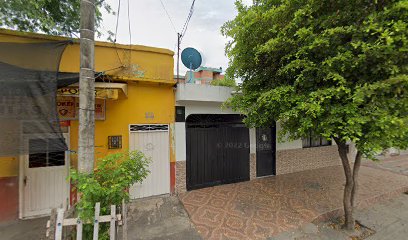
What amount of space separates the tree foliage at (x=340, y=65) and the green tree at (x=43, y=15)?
12.5ft

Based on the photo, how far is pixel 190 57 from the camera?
6.05 meters

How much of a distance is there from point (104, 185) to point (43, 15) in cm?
393

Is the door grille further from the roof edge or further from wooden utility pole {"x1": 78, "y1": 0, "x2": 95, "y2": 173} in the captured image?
wooden utility pole {"x1": 78, "y1": 0, "x2": 95, "y2": 173}

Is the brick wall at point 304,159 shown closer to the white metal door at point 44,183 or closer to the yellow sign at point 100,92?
the yellow sign at point 100,92

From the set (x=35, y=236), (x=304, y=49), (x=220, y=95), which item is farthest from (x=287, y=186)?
(x=35, y=236)

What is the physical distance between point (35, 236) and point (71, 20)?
16.3 feet

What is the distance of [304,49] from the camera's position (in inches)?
132

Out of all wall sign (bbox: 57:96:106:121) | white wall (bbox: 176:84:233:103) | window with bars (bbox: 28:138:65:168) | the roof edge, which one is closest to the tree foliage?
white wall (bbox: 176:84:233:103)

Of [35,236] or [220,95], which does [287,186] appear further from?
[35,236]

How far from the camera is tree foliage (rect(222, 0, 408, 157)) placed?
9.20 feet

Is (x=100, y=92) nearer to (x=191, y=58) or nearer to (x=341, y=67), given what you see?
(x=191, y=58)

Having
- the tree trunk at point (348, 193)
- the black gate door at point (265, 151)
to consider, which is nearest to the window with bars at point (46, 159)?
the black gate door at point (265, 151)

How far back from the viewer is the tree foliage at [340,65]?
280 centimetres

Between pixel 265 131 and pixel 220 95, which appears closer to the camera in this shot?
pixel 220 95
